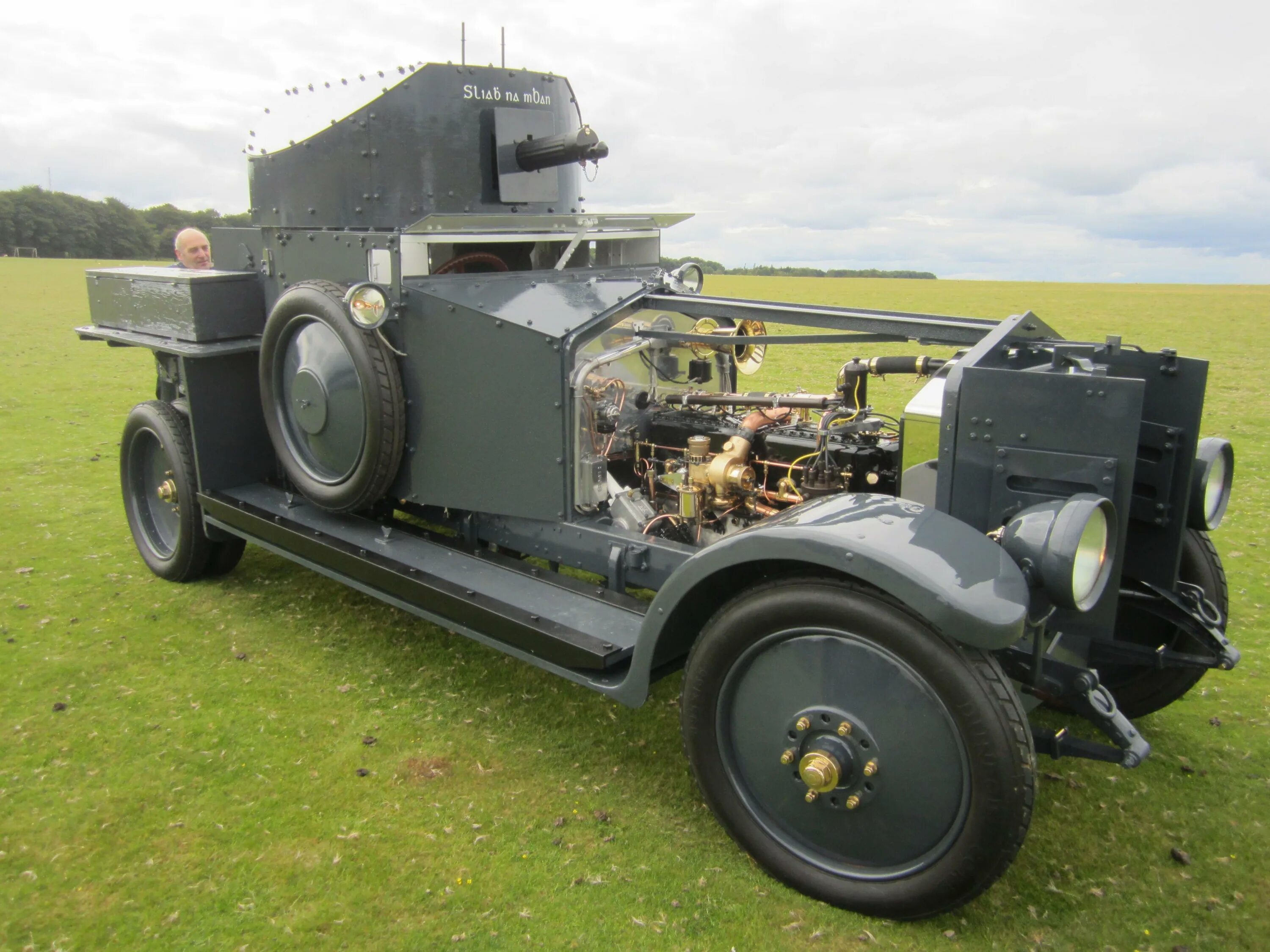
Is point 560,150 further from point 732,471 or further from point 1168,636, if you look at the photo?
point 1168,636

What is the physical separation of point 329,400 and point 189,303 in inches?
48.7

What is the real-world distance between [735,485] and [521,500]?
931 millimetres

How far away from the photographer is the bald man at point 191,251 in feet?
21.2

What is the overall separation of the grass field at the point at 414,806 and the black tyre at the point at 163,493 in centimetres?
18

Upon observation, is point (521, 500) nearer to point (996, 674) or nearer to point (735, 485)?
point (735, 485)

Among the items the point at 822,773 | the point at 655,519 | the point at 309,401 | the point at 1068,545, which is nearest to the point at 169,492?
the point at 309,401

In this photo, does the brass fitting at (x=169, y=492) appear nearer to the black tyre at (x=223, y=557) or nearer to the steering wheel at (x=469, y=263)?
the black tyre at (x=223, y=557)

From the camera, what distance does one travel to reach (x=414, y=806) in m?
3.45

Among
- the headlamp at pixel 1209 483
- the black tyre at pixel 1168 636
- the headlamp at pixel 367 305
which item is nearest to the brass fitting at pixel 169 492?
the headlamp at pixel 367 305

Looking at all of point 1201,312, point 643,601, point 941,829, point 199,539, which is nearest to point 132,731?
point 199,539

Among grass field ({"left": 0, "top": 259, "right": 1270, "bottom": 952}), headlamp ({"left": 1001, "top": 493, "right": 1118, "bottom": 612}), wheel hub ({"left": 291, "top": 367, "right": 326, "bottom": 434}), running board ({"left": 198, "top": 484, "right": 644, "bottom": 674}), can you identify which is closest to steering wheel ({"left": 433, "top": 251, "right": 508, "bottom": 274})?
wheel hub ({"left": 291, "top": 367, "right": 326, "bottom": 434})

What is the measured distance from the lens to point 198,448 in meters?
5.18

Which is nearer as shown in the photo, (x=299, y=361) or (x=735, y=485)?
(x=735, y=485)

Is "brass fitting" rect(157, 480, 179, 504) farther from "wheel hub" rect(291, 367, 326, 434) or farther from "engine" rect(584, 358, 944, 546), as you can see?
"engine" rect(584, 358, 944, 546)
